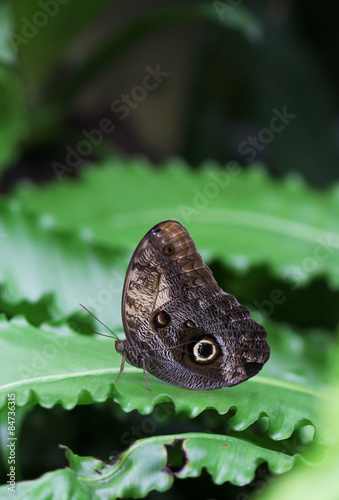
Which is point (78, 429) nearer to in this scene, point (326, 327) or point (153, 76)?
point (326, 327)

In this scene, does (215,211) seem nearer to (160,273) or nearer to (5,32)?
(160,273)

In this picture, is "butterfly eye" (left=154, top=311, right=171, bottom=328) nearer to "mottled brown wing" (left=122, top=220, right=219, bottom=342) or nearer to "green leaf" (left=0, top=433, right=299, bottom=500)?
"mottled brown wing" (left=122, top=220, right=219, bottom=342)

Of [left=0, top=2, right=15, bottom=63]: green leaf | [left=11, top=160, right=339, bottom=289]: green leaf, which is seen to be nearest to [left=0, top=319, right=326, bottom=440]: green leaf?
[left=11, top=160, right=339, bottom=289]: green leaf

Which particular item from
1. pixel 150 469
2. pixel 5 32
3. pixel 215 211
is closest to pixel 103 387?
pixel 150 469

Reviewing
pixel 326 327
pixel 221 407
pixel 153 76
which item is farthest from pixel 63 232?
pixel 153 76

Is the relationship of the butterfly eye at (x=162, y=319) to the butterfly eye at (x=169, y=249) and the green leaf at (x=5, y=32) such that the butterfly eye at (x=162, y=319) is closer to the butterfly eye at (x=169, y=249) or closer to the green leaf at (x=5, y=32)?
the butterfly eye at (x=169, y=249)

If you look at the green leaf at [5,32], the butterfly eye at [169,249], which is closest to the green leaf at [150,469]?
the butterfly eye at [169,249]
